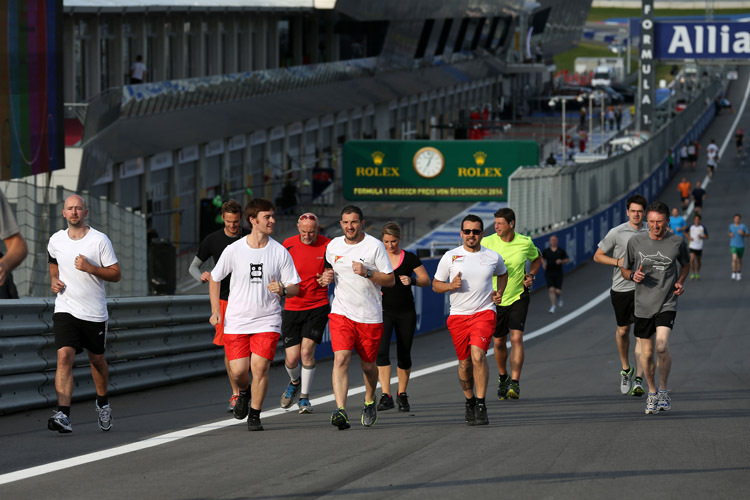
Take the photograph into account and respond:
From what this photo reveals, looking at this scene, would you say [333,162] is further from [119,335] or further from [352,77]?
[119,335]

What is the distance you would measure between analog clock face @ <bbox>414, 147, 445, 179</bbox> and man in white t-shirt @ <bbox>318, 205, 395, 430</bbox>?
24.6 m

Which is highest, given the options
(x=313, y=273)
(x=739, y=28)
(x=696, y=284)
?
(x=739, y=28)

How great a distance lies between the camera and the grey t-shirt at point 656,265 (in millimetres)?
11484

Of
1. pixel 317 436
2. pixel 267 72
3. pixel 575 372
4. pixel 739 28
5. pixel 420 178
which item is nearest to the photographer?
pixel 317 436

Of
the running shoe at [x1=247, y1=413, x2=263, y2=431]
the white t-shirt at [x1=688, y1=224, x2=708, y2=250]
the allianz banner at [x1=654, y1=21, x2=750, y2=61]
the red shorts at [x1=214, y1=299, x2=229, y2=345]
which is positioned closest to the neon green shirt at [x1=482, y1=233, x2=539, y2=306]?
the red shorts at [x1=214, y1=299, x2=229, y2=345]

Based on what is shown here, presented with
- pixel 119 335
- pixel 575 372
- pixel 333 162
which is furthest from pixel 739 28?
pixel 119 335

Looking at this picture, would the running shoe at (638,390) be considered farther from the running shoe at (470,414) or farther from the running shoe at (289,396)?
the running shoe at (289,396)

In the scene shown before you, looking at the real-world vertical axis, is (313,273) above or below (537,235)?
above

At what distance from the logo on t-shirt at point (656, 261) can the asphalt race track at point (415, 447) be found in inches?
51.3

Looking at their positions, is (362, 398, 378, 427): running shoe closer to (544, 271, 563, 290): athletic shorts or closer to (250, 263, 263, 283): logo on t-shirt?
(250, 263, 263, 283): logo on t-shirt

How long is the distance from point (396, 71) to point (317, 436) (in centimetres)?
5291

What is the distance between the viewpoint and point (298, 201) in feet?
154

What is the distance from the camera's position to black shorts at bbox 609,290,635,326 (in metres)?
12.5

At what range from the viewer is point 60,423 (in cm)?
984
